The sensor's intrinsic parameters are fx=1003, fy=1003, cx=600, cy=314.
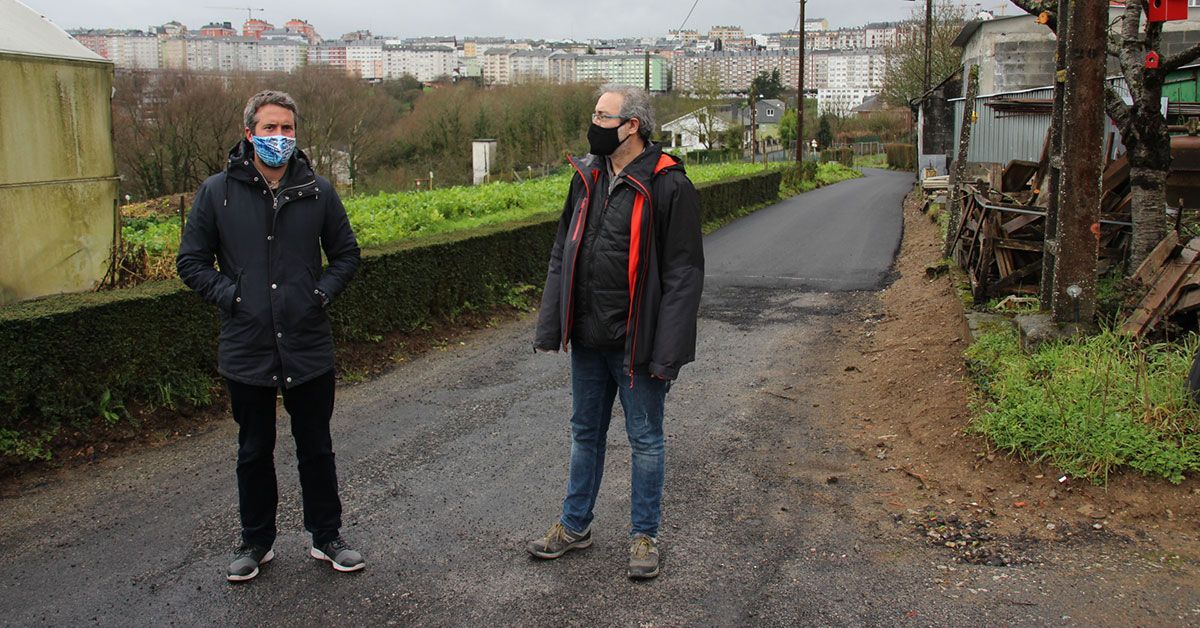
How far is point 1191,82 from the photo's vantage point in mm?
11500

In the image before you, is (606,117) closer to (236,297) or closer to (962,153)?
(236,297)

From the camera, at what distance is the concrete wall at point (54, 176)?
8.20 metres

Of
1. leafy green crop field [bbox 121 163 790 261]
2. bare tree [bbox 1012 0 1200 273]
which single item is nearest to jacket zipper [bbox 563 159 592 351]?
bare tree [bbox 1012 0 1200 273]

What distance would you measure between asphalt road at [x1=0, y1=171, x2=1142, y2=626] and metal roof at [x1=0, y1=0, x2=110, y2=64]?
13.7 feet

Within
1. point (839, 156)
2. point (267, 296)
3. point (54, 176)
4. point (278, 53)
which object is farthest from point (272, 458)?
point (278, 53)

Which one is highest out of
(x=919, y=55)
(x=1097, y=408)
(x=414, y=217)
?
(x=919, y=55)

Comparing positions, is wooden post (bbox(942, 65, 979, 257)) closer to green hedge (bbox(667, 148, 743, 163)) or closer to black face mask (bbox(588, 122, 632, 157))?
black face mask (bbox(588, 122, 632, 157))

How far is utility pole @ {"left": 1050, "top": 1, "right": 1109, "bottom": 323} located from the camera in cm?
616

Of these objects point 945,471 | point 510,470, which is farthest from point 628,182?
point 945,471

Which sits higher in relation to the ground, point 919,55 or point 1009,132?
point 919,55

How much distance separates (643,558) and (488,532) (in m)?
0.86

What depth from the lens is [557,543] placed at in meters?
4.29

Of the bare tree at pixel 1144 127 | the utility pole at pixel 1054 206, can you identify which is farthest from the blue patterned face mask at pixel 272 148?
the bare tree at pixel 1144 127

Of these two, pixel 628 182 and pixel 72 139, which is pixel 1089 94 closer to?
pixel 628 182
